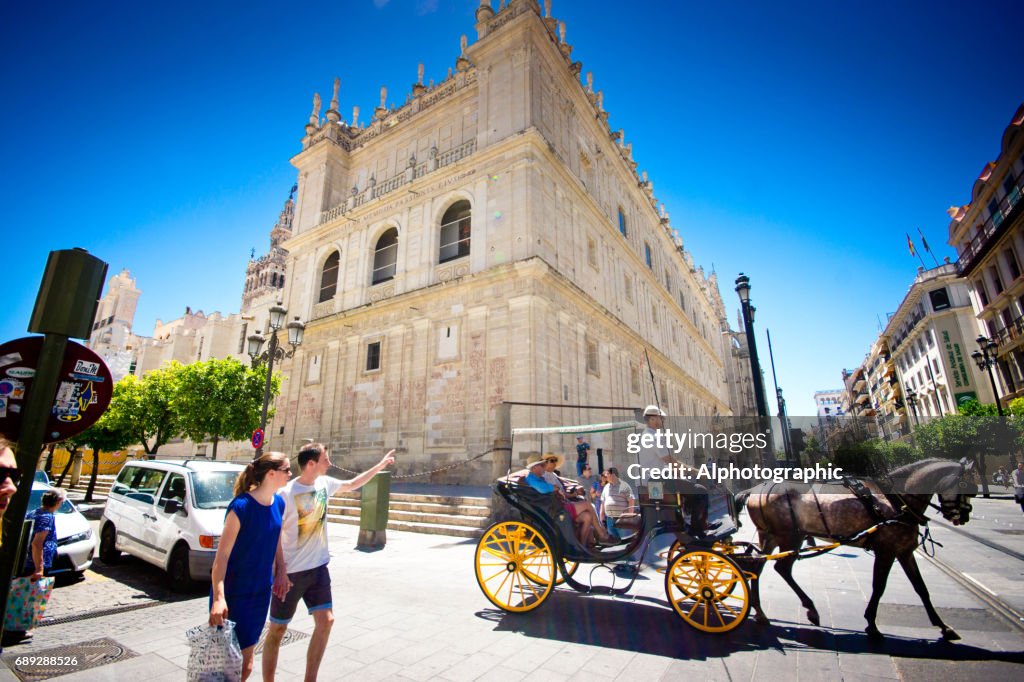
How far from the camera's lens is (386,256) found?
19609 mm

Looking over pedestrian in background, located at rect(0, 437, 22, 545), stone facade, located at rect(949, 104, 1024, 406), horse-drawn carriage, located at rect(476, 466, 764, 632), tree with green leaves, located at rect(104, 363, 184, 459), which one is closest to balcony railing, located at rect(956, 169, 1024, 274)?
stone facade, located at rect(949, 104, 1024, 406)

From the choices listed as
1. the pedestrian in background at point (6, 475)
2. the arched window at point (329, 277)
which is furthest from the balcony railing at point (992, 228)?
the pedestrian in background at point (6, 475)

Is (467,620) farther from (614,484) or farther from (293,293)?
(293,293)

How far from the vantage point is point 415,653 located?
360 cm

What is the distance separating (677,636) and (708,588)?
0.49 m

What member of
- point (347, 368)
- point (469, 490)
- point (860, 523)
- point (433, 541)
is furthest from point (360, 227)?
point (860, 523)

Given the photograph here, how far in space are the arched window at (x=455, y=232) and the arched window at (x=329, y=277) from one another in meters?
6.05

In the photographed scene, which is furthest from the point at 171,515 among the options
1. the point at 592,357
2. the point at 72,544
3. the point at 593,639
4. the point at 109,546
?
the point at 592,357

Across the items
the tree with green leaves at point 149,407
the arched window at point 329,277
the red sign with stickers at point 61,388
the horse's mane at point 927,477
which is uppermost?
the arched window at point 329,277

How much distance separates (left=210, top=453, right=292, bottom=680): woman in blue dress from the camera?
2.46m

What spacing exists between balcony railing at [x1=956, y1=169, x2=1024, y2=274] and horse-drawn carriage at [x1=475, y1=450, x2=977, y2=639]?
29010 millimetres

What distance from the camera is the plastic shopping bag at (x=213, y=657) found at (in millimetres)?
2004

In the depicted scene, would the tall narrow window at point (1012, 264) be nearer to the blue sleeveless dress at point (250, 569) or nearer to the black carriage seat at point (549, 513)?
the black carriage seat at point (549, 513)

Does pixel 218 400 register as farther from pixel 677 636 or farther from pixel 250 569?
pixel 677 636
